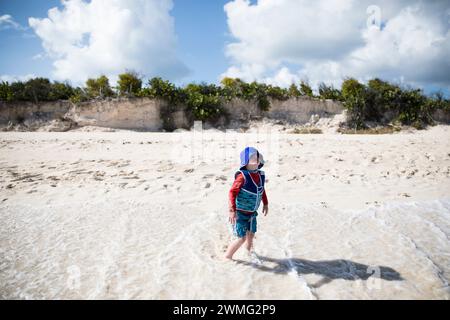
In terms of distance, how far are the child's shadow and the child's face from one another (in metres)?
1.04

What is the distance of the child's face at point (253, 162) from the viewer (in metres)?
3.01

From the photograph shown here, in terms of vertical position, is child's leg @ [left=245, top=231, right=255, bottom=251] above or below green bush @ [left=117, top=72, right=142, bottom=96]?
below

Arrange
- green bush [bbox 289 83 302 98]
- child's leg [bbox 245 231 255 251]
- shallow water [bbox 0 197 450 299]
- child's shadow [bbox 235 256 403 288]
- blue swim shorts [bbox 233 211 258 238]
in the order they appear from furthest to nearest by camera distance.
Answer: green bush [bbox 289 83 302 98]
child's leg [bbox 245 231 255 251]
blue swim shorts [bbox 233 211 258 238]
child's shadow [bbox 235 256 403 288]
shallow water [bbox 0 197 450 299]

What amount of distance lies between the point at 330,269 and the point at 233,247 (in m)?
1.03

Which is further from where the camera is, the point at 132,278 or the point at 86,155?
the point at 86,155

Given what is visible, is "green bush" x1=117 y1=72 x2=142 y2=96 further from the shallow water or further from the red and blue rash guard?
the red and blue rash guard

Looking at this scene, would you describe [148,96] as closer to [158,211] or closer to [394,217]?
[158,211]

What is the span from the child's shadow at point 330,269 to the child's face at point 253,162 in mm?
1038

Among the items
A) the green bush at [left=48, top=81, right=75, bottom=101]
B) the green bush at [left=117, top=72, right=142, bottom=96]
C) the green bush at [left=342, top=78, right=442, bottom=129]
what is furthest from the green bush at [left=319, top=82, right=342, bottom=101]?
the green bush at [left=48, top=81, right=75, bottom=101]

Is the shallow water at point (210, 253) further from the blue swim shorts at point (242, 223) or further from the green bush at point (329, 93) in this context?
the green bush at point (329, 93)

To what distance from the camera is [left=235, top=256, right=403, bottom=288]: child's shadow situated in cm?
296
